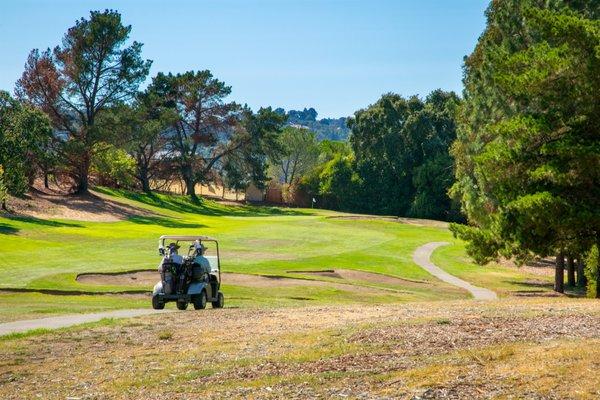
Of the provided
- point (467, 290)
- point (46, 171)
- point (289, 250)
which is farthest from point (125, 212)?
point (467, 290)

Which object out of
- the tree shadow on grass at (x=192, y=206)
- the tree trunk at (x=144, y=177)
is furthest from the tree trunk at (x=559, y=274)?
the tree trunk at (x=144, y=177)

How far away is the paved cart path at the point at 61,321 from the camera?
18547mm

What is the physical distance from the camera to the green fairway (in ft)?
108

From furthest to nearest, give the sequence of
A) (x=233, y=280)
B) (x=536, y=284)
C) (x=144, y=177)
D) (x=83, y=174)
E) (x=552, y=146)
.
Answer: (x=144, y=177) → (x=83, y=174) → (x=536, y=284) → (x=233, y=280) → (x=552, y=146)

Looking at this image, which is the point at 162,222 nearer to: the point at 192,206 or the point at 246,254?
the point at 192,206

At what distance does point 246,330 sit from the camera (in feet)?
56.6

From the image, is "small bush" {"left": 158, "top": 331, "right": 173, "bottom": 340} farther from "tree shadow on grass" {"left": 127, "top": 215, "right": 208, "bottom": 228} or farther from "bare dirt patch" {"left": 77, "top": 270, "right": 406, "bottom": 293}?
"tree shadow on grass" {"left": 127, "top": 215, "right": 208, "bottom": 228}

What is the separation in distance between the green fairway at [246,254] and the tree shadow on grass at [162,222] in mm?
93

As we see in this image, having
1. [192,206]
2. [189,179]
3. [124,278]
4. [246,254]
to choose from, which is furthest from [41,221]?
[189,179]

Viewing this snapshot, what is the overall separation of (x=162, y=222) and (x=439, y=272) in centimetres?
3494

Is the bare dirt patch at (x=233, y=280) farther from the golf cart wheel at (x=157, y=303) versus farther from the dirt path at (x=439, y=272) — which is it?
the golf cart wheel at (x=157, y=303)

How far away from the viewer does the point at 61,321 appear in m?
20.1

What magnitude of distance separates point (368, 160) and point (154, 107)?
97.4 feet

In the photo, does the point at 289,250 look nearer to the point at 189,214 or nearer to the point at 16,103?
the point at 16,103
